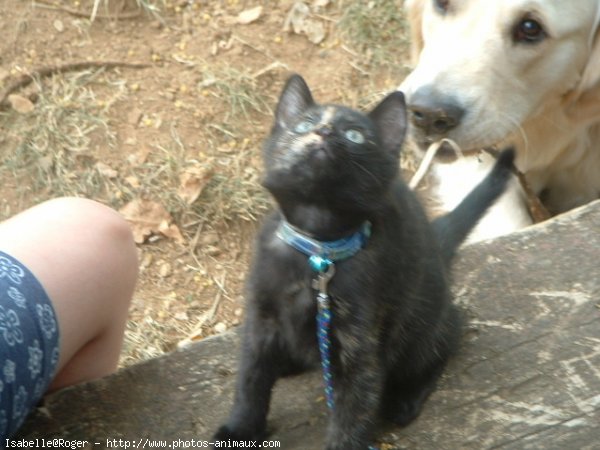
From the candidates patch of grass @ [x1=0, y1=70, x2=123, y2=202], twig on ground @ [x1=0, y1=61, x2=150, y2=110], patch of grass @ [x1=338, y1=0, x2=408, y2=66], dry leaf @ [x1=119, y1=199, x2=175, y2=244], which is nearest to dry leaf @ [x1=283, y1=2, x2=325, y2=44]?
patch of grass @ [x1=338, y1=0, x2=408, y2=66]

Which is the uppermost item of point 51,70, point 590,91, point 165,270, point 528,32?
point 528,32

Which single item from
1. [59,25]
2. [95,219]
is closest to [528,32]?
[95,219]

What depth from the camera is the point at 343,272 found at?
1.67 m

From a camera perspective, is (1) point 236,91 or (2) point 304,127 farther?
(1) point 236,91

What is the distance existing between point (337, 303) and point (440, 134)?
1.23 metres

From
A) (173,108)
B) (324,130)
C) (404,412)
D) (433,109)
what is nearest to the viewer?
(324,130)

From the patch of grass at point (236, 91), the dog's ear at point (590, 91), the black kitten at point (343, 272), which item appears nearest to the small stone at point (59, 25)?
the patch of grass at point (236, 91)

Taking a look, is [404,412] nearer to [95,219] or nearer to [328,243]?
[328,243]

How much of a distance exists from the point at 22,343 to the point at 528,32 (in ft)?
6.02

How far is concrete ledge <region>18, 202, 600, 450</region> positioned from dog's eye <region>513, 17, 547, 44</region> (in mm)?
794

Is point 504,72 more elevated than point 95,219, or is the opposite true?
point 504,72

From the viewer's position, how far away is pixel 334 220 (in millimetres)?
1666

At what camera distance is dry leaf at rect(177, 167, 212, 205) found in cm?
365

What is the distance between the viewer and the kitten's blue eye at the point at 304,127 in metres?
1.65
